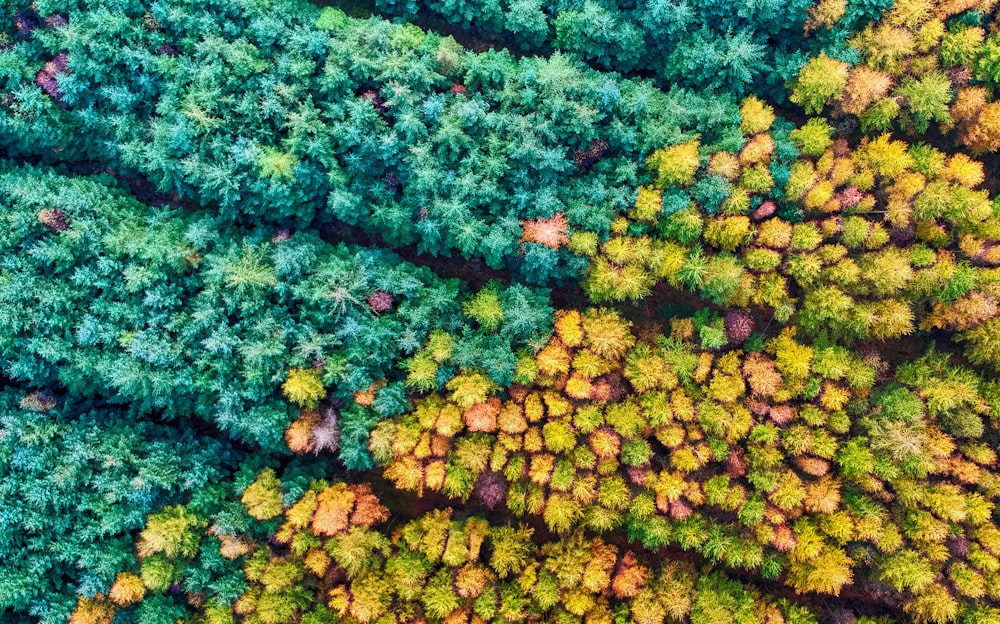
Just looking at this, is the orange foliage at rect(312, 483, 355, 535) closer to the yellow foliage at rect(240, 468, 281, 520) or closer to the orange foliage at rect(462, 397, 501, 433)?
the yellow foliage at rect(240, 468, 281, 520)

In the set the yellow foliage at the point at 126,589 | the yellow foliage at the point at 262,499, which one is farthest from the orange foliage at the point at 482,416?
the yellow foliage at the point at 126,589

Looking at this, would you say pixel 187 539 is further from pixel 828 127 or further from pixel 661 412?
pixel 828 127

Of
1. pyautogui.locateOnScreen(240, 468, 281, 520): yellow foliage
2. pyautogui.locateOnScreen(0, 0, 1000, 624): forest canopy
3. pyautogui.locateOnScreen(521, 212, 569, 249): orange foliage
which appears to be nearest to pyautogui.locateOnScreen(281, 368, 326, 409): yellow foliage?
pyautogui.locateOnScreen(0, 0, 1000, 624): forest canopy

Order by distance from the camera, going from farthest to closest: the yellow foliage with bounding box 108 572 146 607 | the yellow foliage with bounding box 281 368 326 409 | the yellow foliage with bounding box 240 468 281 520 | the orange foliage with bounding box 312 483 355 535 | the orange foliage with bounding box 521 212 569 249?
the orange foliage with bounding box 521 212 569 249 < the yellow foliage with bounding box 240 468 281 520 < the orange foliage with bounding box 312 483 355 535 < the yellow foliage with bounding box 281 368 326 409 < the yellow foliage with bounding box 108 572 146 607

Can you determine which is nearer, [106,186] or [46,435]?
[46,435]

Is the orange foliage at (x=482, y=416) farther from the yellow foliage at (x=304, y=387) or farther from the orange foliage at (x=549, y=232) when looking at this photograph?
the orange foliage at (x=549, y=232)

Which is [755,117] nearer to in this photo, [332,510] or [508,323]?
[508,323]

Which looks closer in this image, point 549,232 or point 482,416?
point 482,416

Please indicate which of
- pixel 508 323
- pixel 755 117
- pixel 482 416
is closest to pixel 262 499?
pixel 482 416

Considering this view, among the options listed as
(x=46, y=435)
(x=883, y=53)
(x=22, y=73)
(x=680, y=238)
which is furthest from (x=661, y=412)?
(x=22, y=73)
